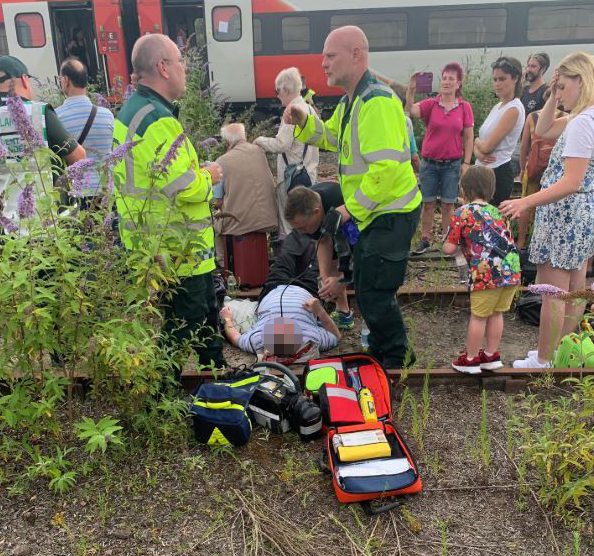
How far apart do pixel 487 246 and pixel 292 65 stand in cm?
1119

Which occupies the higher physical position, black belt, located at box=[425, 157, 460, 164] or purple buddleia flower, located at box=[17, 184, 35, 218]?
purple buddleia flower, located at box=[17, 184, 35, 218]

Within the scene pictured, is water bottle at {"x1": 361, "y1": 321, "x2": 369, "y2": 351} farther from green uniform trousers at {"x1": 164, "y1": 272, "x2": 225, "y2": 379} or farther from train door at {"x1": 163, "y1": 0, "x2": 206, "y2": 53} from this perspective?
train door at {"x1": 163, "y1": 0, "x2": 206, "y2": 53}

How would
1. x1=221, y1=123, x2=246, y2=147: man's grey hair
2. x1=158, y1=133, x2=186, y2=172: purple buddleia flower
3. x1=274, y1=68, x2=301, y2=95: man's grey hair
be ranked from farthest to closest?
x1=221, y1=123, x2=246, y2=147: man's grey hair
x1=274, y1=68, x2=301, y2=95: man's grey hair
x1=158, y1=133, x2=186, y2=172: purple buddleia flower

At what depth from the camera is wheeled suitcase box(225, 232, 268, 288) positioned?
559cm

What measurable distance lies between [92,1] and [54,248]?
13.3 m

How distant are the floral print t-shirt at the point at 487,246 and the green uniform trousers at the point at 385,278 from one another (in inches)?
12.4

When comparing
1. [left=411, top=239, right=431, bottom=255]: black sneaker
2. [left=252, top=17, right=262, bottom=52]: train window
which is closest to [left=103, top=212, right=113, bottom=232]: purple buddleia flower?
[left=411, top=239, right=431, bottom=255]: black sneaker

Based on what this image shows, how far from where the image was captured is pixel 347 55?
3543 mm

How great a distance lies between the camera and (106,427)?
2.61 metres

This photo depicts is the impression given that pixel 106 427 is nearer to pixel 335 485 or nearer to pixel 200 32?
pixel 335 485

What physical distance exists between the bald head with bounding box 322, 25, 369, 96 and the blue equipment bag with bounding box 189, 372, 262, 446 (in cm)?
198

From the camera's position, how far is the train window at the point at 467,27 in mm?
13445

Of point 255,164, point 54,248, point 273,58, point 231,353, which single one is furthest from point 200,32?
point 54,248

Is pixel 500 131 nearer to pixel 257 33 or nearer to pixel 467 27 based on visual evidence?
pixel 467 27
